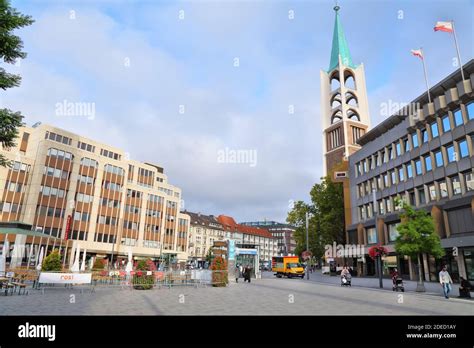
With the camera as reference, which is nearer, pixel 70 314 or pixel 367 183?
pixel 70 314

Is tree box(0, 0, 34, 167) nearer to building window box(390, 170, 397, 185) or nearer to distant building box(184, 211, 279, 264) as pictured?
building window box(390, 170, 397, 185)

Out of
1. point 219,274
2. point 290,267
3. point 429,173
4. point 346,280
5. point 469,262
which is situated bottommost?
point 346,280

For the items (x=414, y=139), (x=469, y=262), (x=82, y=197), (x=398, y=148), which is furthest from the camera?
(x=82, y=197)

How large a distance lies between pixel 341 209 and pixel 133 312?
50.7 meters

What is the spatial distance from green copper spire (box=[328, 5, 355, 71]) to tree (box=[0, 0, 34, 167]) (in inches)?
3796

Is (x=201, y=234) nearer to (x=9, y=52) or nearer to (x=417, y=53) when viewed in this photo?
(x=417, y=53)

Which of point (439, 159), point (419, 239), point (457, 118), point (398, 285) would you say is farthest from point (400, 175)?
point (398, 285)

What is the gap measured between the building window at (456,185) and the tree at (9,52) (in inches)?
1398

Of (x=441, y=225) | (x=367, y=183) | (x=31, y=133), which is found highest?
(x=31, y=133)

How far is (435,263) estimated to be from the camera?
1309 inches

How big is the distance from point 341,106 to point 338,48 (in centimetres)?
2168

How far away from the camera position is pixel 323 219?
55.6m
